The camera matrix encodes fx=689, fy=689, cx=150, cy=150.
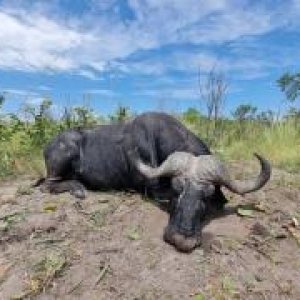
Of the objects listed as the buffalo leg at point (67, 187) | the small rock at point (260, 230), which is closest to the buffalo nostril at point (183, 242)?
the small rock at point (260, 230)

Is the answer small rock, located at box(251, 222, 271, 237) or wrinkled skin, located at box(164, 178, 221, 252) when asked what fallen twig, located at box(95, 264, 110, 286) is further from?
small rock, located at box(251, 222, 271, 237)

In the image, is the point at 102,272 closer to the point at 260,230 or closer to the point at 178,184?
the point at 178,184

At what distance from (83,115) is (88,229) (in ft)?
18.3

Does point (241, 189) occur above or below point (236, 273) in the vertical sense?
above

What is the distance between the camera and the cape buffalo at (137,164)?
615cm

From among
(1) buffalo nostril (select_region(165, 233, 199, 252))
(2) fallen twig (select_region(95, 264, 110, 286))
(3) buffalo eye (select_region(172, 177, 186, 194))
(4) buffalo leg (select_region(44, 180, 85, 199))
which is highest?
(3) buffalo eye (select_region(172, 177, 186, 194))

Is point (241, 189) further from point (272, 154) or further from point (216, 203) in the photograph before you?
point (272, 154)

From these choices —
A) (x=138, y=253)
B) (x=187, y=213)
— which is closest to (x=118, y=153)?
(x=187, y=213)

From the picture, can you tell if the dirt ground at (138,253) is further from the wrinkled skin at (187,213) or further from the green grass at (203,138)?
the green grass at (203,138)

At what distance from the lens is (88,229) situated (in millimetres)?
6402

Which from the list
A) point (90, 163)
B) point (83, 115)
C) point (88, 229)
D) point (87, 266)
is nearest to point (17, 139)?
point (83, 115)

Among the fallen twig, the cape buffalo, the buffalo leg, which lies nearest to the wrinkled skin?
the cape buffalo

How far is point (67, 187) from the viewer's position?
7730 millimetres

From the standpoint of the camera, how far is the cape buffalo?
6.15 metres
